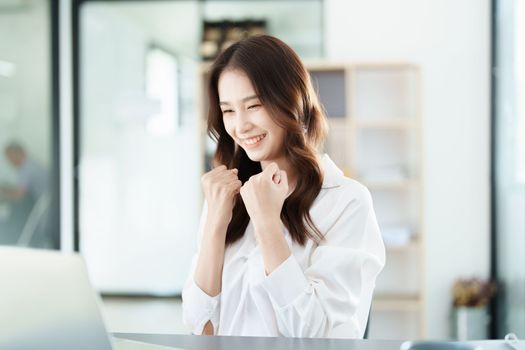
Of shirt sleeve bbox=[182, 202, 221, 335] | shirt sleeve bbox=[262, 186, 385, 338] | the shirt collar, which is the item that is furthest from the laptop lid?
the shirt collar

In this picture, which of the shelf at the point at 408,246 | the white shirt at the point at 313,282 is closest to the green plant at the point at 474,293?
the shelf at the point at 408,246

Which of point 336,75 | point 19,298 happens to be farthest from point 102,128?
point 19,298

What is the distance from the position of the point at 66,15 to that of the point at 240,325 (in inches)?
146

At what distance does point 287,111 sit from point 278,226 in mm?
261

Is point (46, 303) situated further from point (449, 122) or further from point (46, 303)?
point (449, 122)

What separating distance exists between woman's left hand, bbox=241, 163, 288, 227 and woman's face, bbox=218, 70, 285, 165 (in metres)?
0.12

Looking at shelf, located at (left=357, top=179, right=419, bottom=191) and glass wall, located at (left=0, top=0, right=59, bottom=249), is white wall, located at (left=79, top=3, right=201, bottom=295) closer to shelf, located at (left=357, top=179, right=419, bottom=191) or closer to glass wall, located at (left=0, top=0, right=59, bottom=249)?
glass wall, located at (left=0, top=0, right=59, bottom=249)

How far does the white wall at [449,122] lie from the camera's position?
157 inches

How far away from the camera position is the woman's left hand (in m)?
1.34

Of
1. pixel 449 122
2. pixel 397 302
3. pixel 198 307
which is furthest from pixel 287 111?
pixel 449 122

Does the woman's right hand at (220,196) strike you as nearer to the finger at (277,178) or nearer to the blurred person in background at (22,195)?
the finger at (277,178)

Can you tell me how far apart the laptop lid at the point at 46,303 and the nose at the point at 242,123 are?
2.43ft

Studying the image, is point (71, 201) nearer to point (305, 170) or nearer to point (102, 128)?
point (102, 128)

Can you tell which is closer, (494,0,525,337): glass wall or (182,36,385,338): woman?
(182,36,385,338): woman
